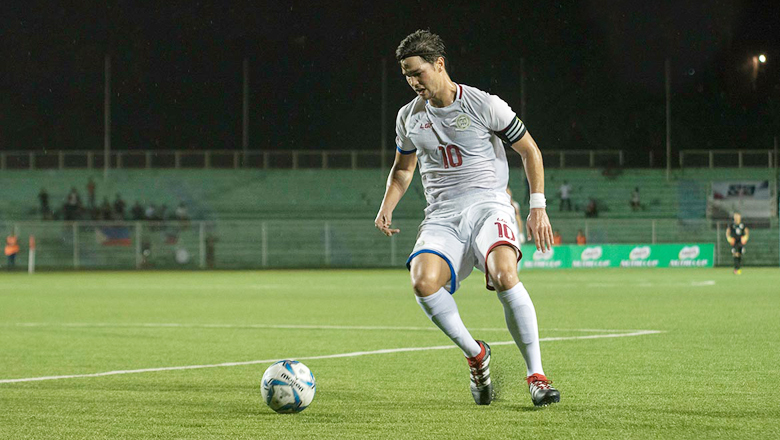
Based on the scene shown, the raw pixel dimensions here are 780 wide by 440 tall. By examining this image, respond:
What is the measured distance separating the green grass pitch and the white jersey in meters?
1.33

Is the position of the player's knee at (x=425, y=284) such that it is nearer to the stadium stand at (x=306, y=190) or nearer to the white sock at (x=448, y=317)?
the white sock at (x=448, y=317)

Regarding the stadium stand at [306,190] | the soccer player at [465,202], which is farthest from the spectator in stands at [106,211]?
the soccer player at [465,202]

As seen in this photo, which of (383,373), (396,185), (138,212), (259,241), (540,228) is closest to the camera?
(540,228)

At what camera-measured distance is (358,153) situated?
48.7 meters

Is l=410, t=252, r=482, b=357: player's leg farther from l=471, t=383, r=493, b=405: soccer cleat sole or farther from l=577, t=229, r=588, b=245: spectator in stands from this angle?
l=577, t=229, r=588, b=245: spectator in stands

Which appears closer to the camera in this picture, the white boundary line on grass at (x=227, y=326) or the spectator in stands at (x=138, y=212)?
the white boundary line on grass at (x=227, y=326)

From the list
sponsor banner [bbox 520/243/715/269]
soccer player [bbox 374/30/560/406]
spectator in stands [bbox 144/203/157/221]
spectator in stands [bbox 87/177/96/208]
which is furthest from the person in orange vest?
soccer player [bbox 374/30/560/406]

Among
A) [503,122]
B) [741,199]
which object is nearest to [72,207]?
[741,199]

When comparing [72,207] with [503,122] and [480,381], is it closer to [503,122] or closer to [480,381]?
[503,122]

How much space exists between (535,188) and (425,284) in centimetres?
93

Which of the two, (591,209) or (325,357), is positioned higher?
(591,209)

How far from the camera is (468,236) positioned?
21.8ft

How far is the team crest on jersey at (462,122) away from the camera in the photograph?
6.68 m

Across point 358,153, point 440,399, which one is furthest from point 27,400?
point 358,153
